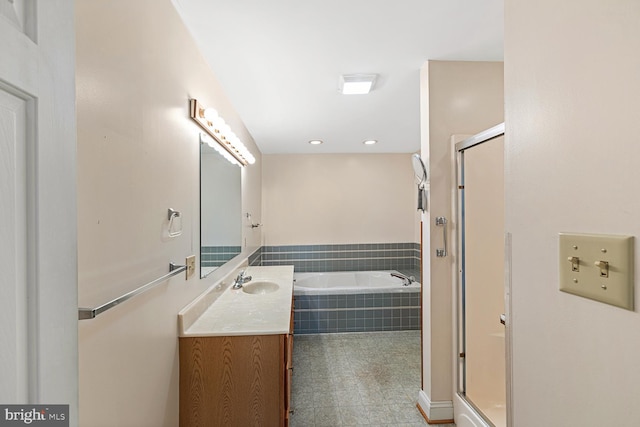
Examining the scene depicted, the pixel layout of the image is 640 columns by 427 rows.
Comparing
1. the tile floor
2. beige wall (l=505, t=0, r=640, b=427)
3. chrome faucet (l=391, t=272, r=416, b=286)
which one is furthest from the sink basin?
beige wall (l=505, t=0, r=640, b=427)

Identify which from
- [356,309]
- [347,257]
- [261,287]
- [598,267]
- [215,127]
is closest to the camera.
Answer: [598,267]

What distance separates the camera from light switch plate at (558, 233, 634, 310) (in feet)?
1.63

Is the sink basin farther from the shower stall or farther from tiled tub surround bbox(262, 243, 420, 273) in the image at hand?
tiled tub surround bbox(262, 243, 420, 273)

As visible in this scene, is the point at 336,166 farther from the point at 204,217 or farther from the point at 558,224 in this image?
the point at 558,224

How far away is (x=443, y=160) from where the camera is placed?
1.87 meters

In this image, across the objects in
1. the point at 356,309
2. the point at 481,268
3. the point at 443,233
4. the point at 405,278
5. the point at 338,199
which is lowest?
the point at 356,309

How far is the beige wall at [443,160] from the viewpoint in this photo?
1.87 metres

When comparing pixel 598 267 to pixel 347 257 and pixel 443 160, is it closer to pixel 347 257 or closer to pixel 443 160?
pixel 443 160

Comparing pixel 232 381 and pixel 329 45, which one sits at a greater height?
pixel 329 45

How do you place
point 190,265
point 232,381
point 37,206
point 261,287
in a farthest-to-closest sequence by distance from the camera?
1. point 261,287
2. point 190,265
3. point 232,381
4. point 37,206

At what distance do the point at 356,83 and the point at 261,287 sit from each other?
5.86 ft

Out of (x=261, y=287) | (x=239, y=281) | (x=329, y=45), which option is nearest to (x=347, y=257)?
(x=261, y=287)

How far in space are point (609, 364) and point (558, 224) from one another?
27 centimetres

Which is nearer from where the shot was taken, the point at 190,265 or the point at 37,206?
the point at 37,206
